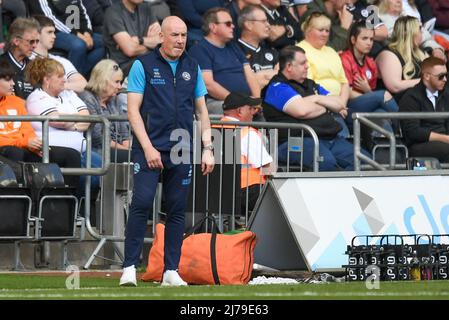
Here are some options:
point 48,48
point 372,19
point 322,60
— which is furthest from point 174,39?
point 372,19

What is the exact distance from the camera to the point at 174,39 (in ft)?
42.0

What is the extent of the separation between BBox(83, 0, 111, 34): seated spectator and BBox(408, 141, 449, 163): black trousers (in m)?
4.32

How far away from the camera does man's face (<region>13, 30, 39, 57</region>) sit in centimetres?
1681

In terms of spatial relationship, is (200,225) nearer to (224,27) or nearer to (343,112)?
(224,27)

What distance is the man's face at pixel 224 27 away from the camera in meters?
18.2

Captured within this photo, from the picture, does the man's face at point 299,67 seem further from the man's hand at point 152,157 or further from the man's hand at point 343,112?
the man's hand at point 152,157

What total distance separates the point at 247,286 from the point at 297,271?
1.96 meters

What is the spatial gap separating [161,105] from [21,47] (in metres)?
4.53

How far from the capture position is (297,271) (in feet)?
46.9

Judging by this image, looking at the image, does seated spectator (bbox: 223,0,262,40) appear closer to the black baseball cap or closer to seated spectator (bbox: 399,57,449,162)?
seated spectator (bbox: 399,57,449,162)

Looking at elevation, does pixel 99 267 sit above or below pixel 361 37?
below
